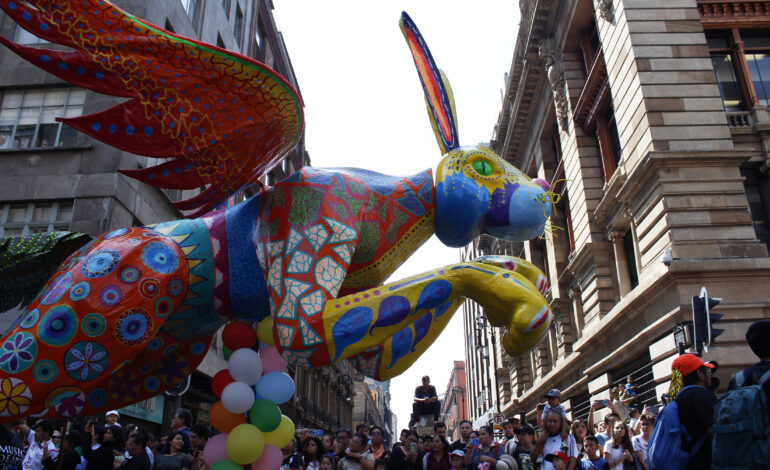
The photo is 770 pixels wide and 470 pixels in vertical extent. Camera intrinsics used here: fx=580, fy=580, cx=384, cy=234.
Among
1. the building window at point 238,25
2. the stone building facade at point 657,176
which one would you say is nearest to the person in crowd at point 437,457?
the stone building facade at point 657,176

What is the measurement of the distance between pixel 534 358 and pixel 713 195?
19501 millimetres

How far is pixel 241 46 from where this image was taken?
77.8 feet

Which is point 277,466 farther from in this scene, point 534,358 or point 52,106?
point 534,358

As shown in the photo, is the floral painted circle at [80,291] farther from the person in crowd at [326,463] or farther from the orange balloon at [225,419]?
the person in crowd at [326,463]

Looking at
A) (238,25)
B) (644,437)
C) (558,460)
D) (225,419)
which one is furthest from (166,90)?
(238,25)

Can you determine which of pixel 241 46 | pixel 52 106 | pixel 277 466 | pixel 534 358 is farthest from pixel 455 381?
pixel 277 466

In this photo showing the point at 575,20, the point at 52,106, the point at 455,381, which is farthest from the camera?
the point at 455,381

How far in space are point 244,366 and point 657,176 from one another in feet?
43.7

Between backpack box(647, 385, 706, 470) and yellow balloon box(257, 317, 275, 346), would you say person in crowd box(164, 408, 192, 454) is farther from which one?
backpack box(647, 385, 706, 470)

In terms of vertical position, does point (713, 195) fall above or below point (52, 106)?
below

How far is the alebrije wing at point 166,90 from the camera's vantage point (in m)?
3.82

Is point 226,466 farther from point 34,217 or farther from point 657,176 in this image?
point 657,176

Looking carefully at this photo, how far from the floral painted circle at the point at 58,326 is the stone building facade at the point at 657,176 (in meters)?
12.0

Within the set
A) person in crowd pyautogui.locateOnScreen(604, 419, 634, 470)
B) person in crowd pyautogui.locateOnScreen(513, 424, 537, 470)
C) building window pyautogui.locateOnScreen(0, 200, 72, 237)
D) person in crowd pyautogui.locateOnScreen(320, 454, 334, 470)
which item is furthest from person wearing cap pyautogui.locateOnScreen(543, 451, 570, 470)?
building window pyautogui.locateOnScreen(0, 200, 72, 237)
